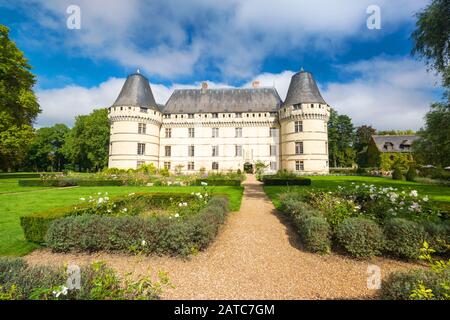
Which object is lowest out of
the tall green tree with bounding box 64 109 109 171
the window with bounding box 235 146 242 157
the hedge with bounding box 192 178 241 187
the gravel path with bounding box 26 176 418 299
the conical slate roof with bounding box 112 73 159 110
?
the gravel path with bounding box 26 176 418 299

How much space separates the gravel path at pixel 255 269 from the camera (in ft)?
10.4

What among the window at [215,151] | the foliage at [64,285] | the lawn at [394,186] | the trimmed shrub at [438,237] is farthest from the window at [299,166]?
the foliage at [64,285]

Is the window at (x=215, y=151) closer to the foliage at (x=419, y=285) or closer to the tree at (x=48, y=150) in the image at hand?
the foliage at (x=419, y=285)

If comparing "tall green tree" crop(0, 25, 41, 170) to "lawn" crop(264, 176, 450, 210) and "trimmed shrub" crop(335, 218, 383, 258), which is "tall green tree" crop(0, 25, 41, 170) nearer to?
"lawn" crop(264, 176, 450, 210)

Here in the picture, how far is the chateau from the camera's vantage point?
26.1 m

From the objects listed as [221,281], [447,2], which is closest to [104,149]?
[221,281]

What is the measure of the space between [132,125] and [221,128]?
11.9m

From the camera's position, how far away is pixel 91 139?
33.6 m

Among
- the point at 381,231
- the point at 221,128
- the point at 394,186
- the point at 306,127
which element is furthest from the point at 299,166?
the point at 381,231

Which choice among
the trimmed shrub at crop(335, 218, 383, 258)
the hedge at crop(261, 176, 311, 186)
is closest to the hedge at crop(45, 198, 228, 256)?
the trimmed shrub at crop(335, 218, 383, 258)

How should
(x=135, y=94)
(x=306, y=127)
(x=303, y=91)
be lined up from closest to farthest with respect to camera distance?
1. (x=306, y=127)
2. (x=303, y=91)
3. (x=135, y=94)

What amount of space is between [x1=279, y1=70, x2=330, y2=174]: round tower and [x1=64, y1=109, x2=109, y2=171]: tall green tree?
2937 centimetres

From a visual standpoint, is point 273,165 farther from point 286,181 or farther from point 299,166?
point 286,181

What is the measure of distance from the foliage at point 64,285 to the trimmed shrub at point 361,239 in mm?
3795
